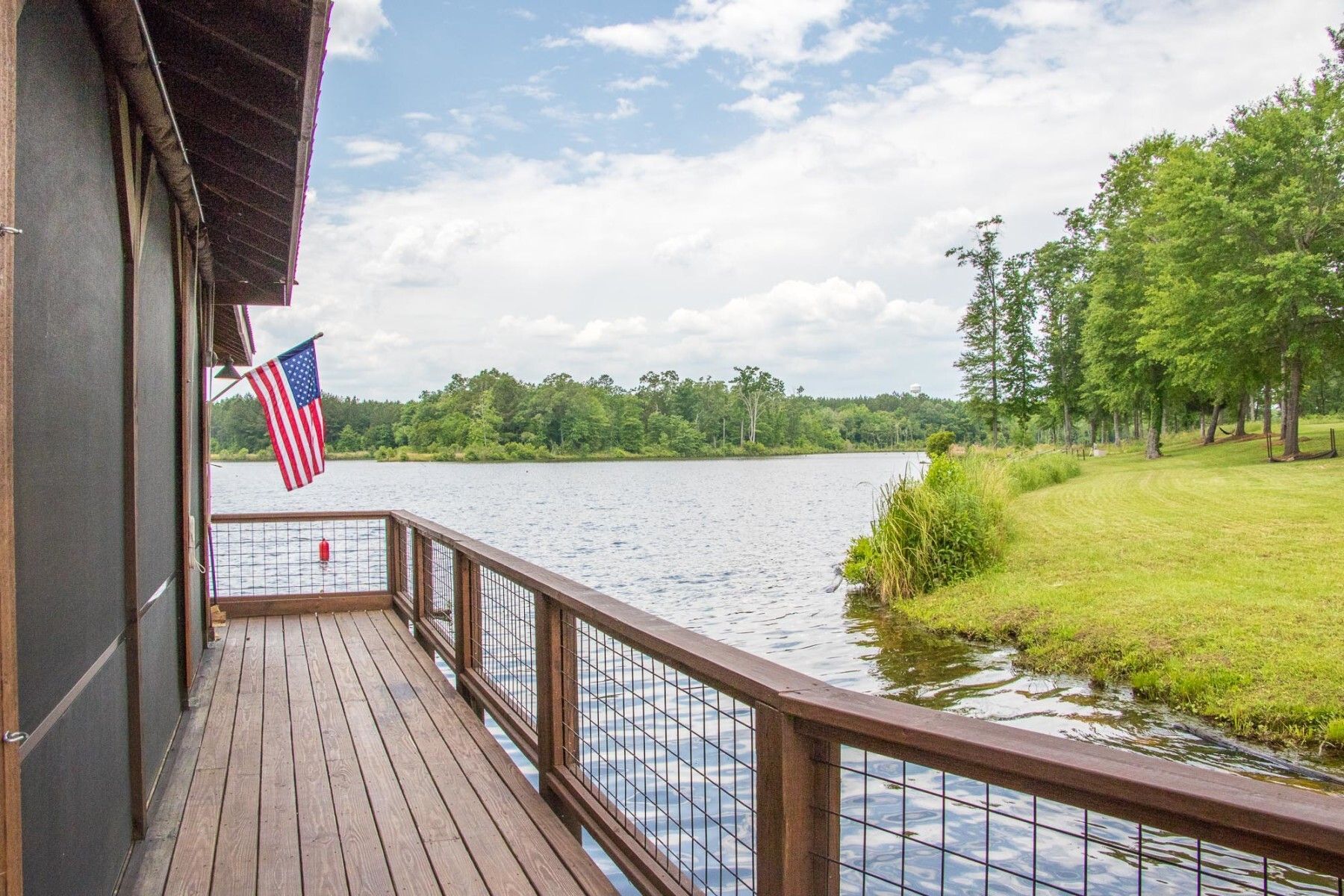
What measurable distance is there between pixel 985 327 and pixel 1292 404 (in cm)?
2199

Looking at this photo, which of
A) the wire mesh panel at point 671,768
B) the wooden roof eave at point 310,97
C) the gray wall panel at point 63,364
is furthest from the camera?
the wooden roof eave at point 310,97

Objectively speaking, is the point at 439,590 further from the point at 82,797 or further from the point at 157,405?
the point at 82,797

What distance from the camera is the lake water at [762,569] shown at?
673cm

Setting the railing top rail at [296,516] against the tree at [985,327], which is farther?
the tree at [985,327]

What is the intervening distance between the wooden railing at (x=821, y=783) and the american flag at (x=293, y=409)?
1278 millimetres

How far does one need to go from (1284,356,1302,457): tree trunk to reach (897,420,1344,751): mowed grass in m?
7.72

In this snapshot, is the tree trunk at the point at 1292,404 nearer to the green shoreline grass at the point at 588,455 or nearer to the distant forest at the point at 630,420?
the distant forest at the point at 630,420

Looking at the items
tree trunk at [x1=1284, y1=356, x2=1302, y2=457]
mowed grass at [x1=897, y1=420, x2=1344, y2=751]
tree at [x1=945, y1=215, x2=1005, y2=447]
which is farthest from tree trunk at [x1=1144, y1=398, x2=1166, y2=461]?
mowed grass at [x1=897, y1=420, x2=1344, y2=751]

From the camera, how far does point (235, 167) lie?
4082 mm

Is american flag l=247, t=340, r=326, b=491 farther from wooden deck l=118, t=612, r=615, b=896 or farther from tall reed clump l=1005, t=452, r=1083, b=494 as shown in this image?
tall reed clump l=1005, t=452, r=1083, b=494

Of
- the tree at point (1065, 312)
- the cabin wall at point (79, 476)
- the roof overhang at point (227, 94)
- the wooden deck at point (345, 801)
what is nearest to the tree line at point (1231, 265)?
the tree at point (1065, 312)

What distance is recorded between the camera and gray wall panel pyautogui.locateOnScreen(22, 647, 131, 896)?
1.79m

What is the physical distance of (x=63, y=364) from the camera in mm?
2088

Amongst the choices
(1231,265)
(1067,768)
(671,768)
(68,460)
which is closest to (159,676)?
(68,460)
